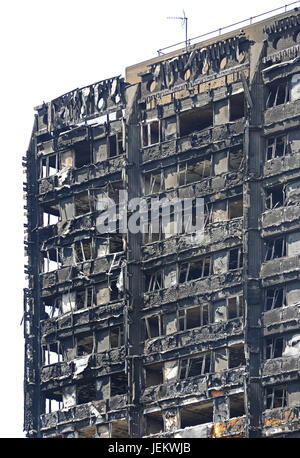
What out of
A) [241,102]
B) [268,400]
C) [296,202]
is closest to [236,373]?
[268,400]

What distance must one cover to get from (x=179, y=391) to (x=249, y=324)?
756 cm

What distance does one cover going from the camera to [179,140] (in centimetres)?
12169

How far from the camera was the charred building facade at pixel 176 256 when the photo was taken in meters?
114

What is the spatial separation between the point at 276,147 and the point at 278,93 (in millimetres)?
4206

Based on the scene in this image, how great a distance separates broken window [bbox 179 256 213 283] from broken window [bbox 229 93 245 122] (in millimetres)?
10798

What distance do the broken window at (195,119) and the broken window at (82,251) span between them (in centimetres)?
1105

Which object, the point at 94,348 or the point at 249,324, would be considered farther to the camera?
the point at 94,348

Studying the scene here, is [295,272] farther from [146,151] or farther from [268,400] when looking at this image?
[146,151]

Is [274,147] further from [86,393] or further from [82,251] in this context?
[86,393]

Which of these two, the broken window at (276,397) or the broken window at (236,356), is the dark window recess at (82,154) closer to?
the broken window at (236,356)

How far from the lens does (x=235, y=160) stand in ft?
391

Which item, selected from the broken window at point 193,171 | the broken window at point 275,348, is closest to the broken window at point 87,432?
the broken window at point 275,348

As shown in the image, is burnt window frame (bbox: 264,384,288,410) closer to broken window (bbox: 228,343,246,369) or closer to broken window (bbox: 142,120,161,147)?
broken window (bbox: 228,343,246,369)

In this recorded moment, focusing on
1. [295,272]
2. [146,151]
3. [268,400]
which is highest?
[146,151]
